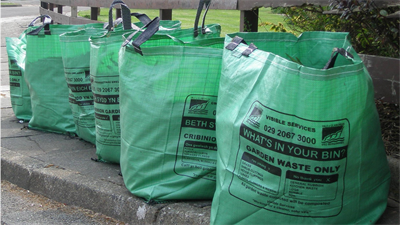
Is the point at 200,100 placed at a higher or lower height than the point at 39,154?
higher

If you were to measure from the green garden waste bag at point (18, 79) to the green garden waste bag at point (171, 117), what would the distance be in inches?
77.3

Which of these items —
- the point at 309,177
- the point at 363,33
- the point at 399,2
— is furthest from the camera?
the point at 363,33

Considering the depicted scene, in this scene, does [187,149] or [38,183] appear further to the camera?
[38,183]

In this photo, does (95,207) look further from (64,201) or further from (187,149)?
(187,149)

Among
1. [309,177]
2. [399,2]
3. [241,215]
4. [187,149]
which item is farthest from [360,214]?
[399,2]

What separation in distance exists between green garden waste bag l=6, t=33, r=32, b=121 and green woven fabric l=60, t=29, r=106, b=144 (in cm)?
83

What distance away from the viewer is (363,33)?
2795 millimetres

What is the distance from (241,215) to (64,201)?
49.6 inches

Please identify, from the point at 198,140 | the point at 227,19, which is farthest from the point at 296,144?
the point at 227,19

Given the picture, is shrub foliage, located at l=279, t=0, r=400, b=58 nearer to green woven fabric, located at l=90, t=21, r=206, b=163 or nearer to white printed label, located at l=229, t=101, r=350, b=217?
green woven fabric, located at l=90, t=21, r=206, b=163

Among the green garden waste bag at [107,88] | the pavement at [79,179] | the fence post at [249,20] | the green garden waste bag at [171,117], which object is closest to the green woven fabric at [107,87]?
the green garden waste bag at [107,88]

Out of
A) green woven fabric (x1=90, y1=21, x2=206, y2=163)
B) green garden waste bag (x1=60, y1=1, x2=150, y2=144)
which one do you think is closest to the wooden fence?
green woven fabric (x1=90, y1=21, x2=206, y2=163)

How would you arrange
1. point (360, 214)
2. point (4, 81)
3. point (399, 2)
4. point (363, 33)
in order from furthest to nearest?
point (4, 81)
point (363, 33)
point (399, 2)
point (360, 214)

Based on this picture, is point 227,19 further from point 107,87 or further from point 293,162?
point 293,162
